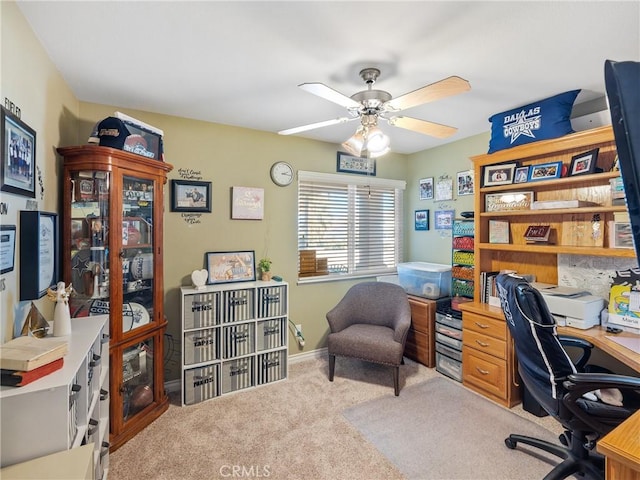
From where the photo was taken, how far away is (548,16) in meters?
1.49

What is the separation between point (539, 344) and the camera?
1609 millimetres

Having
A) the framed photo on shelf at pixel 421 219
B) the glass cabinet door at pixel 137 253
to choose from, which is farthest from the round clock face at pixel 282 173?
the framed photo on shelf at pixel 421 219

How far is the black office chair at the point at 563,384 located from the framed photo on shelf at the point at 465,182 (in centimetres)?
178

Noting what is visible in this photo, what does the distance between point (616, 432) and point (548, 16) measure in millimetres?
1731

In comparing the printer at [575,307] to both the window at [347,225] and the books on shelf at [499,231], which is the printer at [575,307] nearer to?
the books on shelf at [499,231]

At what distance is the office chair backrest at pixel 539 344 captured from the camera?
1.59 m

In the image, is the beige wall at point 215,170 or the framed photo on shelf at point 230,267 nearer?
the beige wall at point 215,170

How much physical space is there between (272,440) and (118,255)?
63.8 inches

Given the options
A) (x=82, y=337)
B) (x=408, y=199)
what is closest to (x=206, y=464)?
(x=82, y=337)

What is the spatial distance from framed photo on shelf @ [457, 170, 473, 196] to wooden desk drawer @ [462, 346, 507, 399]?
5.23 feet

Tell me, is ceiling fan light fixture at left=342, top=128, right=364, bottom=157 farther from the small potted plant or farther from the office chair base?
the office chair base

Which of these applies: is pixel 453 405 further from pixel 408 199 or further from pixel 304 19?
pixel 304 19

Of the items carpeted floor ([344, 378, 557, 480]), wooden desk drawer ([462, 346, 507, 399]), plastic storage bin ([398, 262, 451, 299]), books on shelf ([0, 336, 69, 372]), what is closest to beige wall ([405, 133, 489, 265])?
plastic storage bin ([398, 262, 451, 299])

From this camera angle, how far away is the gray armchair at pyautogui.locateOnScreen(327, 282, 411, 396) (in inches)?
108
